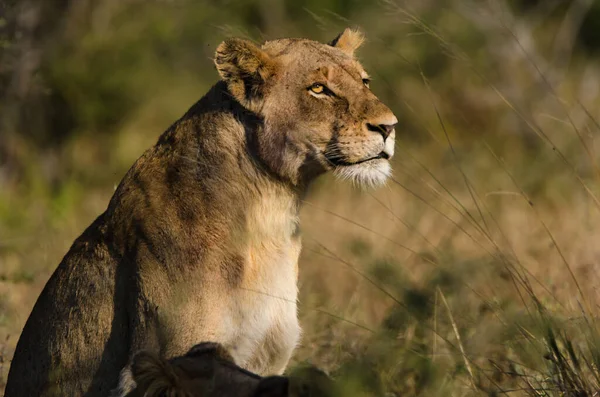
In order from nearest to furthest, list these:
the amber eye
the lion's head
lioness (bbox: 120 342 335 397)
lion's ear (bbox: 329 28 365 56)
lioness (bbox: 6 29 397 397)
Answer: lioness (bbox: 120 342 335 397) < lioness (bbox: 6 29 397 397) < the lion's head < the amber eye < lion's ear (bbox: 329 28 365 56)

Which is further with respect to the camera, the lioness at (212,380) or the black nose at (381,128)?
the black nose at (381,128)

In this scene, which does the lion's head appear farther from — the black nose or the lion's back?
the lion's back

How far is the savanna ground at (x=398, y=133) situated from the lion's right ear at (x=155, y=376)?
7.59ft

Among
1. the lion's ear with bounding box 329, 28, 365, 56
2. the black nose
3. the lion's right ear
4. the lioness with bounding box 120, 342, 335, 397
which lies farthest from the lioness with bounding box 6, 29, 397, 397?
the lion's right ear

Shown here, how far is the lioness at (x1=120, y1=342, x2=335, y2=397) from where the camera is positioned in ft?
10.9

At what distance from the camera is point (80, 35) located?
1238 cm

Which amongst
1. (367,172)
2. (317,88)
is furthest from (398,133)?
(367,172)

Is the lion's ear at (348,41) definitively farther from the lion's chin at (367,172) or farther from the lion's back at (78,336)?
the lion's back at (78,336)

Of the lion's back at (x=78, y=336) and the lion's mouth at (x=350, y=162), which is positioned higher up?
the lion's mouth at (x=350, y=162)

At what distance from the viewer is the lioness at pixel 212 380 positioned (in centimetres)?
332

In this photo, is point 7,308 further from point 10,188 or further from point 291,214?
point 10,188

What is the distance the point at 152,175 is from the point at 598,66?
1014 centimetres

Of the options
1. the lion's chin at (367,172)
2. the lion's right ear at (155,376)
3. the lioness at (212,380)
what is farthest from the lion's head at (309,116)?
the lion's right ear at (155,376)

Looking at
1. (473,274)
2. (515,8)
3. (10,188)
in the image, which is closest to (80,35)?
(10,188)
